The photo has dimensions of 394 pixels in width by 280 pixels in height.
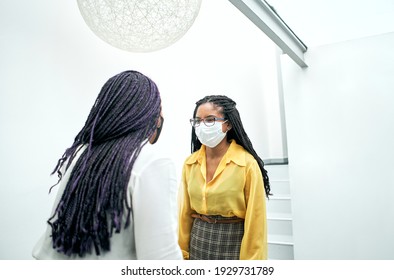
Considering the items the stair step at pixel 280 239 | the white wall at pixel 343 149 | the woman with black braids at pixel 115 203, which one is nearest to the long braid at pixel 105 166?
the woman with black braids at pixel 115 203

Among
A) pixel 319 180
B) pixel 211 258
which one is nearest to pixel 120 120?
pixel 211 258

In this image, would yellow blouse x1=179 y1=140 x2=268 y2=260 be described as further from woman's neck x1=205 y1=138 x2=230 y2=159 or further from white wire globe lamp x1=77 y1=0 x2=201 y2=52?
white wire globe lamp x1=77 y1=0 x2=201 y2=52

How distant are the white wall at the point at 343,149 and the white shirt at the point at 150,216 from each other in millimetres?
1616

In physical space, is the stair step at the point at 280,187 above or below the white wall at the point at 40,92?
below

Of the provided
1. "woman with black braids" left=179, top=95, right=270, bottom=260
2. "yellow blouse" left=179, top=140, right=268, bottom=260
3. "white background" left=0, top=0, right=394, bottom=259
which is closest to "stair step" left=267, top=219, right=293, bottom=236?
"white background" left=0, top=0, right=394, bottom=259

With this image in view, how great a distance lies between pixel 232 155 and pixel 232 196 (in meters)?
0.19

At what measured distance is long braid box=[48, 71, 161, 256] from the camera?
0.54 metres

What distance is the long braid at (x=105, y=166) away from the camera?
538 mm

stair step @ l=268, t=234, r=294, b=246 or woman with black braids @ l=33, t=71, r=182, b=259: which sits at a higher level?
woman with black braids @ l=33, t=71, r=182, b=259

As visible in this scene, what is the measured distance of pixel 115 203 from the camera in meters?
0.54

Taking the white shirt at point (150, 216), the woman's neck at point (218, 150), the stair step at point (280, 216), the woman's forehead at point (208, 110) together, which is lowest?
the stair step at point (280, 216)

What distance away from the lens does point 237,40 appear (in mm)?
2551

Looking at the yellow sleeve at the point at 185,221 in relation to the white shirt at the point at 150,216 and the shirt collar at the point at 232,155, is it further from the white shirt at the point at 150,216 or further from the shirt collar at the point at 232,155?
the white shirt at the point at 150,216
